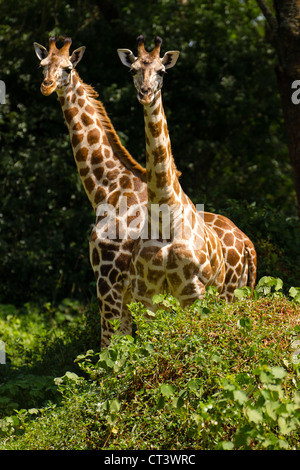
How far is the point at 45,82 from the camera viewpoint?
6594mm

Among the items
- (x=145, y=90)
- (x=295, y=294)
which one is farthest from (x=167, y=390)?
(x=145, y=90)

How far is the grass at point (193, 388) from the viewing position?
407cm

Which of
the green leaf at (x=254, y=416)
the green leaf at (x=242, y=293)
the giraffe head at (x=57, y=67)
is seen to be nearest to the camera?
the green leaf at (x=254, y=416)

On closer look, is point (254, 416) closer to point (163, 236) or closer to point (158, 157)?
point (163, 236)

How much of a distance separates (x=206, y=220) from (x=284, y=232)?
1.95m

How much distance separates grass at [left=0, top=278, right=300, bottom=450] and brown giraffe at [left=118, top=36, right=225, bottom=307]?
60 cm

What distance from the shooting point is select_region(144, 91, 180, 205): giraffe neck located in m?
5.57

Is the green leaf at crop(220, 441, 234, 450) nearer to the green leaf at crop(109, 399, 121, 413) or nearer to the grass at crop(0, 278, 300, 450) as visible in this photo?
the grass at crop(0, 278, 300, 450)

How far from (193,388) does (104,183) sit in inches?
119

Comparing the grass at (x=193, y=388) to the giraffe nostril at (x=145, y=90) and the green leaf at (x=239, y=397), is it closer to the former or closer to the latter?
the green leaf at (x=239, y=397)

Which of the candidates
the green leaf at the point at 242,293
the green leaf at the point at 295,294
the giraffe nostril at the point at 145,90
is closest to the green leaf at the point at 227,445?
the green leaf at the point at 242,293

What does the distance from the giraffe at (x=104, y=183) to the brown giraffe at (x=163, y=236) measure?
55 centimetres

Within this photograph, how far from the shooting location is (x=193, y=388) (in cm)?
429

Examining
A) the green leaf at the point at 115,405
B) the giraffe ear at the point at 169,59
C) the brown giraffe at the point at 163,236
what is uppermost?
the giraffe ear at the point at 169,59
